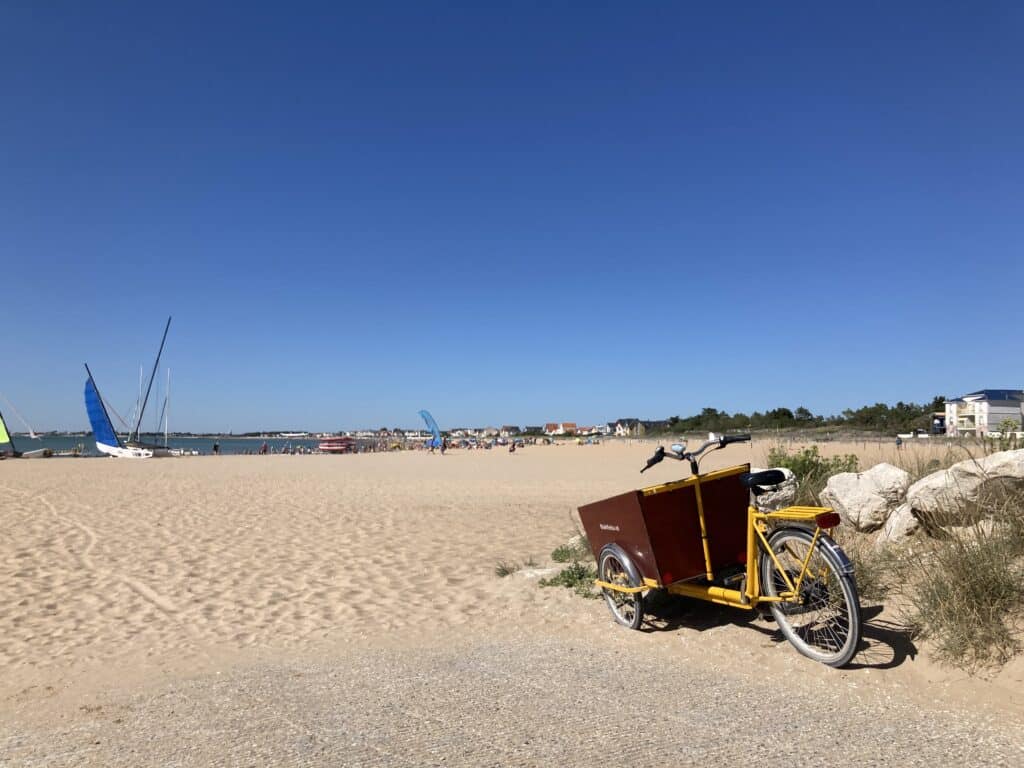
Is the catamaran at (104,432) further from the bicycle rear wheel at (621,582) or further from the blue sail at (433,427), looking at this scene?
the bicycle rear wheel at (621,582)

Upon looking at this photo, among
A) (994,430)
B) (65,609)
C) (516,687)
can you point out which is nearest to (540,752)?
(516,687)

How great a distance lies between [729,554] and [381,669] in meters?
2.62

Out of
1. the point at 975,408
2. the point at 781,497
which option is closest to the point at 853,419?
the point at 975,408

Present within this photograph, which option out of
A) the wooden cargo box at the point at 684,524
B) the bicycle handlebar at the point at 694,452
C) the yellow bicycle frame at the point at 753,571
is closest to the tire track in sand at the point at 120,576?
the wooden cargo box at the point at 684,524

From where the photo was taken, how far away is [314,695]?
13.3 feet

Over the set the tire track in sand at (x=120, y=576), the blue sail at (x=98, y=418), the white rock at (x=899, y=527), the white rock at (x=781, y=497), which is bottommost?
the tire track in sand at (x=120, y=576)

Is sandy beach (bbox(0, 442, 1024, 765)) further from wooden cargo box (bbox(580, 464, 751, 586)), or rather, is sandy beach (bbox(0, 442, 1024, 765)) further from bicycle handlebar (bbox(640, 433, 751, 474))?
bicycle handlebar (bbox(640, 433, 751, 474))

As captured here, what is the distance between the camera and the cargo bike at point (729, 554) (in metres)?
4.11

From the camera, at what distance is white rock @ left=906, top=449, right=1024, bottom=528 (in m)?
5.22

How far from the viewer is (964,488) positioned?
545 cm

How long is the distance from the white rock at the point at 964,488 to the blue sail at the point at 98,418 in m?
55.7

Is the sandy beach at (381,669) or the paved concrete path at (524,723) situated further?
the sandy beach at (381,669)

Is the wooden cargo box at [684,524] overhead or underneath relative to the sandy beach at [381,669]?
overhead

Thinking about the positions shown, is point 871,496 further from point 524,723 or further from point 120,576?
point 120,576
